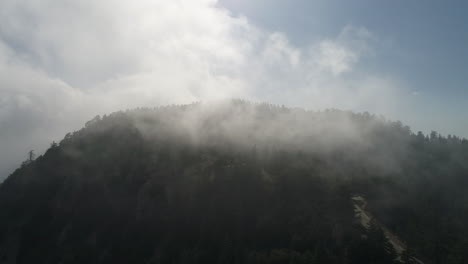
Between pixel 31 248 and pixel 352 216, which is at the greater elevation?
pixel 352 216

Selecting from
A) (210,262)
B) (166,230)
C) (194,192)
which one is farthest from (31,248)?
(210,262)

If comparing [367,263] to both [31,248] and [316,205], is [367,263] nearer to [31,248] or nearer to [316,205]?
[316,205]

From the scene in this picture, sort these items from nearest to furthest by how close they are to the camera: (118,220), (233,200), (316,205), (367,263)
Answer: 1. (367,263)
2. (316,205)
3. (233,200)
4. (118,220)

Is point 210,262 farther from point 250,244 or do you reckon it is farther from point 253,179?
point 253,179

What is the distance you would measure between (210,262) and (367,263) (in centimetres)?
5317

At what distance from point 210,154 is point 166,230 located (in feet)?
167

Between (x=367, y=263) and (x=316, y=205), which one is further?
(x=316, y=205)

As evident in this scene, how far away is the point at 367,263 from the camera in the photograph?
109m

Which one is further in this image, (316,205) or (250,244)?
(316,205)

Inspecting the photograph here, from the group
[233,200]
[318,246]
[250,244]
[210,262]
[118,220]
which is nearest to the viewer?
[318,246]

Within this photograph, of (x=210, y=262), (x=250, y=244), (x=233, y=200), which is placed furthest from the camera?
(x=233, y=200)

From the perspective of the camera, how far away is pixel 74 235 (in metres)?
171

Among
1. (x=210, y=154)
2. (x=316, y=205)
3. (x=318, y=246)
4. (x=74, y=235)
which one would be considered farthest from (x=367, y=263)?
(x=74, y=235)

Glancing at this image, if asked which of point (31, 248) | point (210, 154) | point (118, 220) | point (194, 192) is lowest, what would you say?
point (31, 248)
